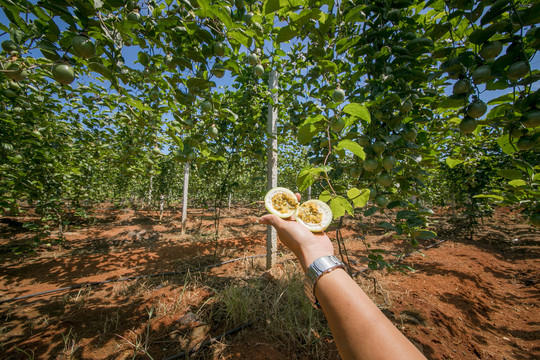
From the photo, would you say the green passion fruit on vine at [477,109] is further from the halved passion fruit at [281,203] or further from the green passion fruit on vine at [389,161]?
the halved passion fruit at [281,203]

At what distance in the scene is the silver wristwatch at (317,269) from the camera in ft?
2.94

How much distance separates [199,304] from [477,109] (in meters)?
3.34

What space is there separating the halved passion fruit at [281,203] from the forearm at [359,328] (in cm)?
69

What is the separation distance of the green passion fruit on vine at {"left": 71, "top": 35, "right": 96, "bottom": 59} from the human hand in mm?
1359

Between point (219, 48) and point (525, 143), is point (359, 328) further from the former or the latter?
point (219, 48)

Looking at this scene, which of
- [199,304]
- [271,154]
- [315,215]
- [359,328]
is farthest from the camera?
[271,154]

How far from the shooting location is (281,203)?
158cm

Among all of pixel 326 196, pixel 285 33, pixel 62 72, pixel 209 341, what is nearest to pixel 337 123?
pixel 326 196

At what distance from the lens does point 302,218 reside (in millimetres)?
1423

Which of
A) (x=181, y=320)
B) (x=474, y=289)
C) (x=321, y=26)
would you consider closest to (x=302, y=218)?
(x=321, y=26)

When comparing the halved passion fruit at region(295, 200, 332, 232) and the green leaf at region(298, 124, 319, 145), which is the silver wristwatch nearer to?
the halved passion fruit at region(295, 200, 332, 232)

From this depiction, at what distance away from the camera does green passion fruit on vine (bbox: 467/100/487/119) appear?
0.98m

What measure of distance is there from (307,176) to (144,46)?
145 cm

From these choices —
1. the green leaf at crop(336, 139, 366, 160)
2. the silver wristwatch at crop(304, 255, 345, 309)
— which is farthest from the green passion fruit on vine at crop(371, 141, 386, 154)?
the silver wristwatch at crop(304, 255, 345, 309)
